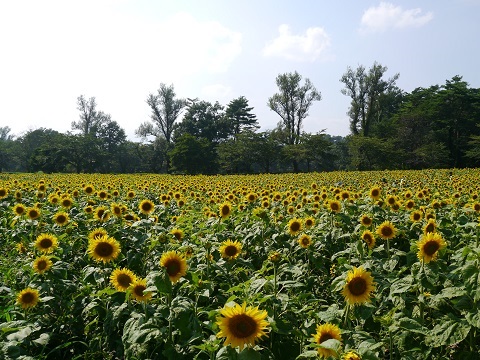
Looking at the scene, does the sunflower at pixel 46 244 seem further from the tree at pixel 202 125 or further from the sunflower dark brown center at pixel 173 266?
the tree at pixel 202 125

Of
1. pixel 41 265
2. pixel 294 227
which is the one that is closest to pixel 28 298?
pixel 41 265

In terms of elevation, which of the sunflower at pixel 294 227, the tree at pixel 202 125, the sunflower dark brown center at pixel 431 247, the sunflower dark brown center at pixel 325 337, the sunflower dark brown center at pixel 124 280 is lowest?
the sunflower dark brown center at pixel 325 337

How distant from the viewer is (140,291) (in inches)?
95.9

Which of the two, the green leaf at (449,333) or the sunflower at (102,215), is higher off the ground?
the sunflower at (102,215)

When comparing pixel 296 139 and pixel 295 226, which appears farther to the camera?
A: pixel 296 139

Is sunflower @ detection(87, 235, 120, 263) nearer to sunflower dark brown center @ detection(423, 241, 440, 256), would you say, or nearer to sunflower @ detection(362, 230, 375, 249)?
sunflower @ detection(362, 230, 375, 249)

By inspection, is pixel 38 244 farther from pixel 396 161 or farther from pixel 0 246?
pixel 396 161

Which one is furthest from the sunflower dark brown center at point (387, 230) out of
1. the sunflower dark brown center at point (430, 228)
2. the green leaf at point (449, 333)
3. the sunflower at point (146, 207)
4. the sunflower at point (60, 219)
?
the sunflower at point (60, 219)

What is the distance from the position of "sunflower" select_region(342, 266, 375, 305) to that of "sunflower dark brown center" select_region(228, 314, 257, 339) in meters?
0.79

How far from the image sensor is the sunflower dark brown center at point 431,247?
2602mm

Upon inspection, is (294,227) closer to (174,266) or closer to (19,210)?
(174,266)

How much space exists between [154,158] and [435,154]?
40.0 metres

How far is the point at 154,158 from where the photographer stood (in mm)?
60906

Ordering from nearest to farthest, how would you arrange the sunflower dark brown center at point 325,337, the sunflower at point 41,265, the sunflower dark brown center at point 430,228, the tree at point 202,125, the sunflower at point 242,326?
1. the sunflower at point 242,326
2. the sunflower dark brown center at point 325,337
3. the sunflower at point 41,265
4. the sunflower dark brown center at point 430,228
5. the tree at point 202,125
